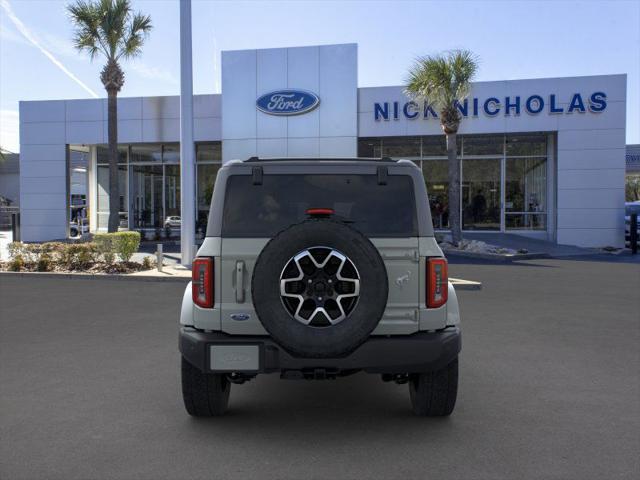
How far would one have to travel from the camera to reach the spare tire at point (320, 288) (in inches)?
148

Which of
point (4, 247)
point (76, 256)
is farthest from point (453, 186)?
point (4, 247)

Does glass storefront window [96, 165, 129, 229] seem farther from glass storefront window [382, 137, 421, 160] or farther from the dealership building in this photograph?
glass storefront window [382, 137, 421, 160]

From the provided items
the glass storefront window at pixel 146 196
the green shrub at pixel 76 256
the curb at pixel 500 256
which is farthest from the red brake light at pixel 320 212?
the glass storefront window at pixel 146 196

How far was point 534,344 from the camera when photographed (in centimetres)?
712

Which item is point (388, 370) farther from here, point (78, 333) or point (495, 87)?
point (495, 87)

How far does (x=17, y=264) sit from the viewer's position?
15.1 m

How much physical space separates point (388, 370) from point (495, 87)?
22638 millimetres

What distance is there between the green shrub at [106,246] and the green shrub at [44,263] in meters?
1.20

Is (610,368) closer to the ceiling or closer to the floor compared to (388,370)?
closer to the floor

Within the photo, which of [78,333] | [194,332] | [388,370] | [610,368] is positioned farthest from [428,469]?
[78,333]

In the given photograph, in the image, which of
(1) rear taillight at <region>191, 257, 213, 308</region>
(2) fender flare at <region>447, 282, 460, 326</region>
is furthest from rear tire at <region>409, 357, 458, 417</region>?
(1) rear taillight at <region>191, 257, 213, 308</region>

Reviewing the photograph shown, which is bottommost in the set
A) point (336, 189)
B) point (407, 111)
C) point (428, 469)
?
point (428, 469)

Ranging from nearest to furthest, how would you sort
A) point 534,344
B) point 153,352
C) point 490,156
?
point 153,352 → point 534,344 → point 490,156

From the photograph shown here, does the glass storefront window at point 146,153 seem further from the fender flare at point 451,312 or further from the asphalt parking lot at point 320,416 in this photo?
the fender flare at point 451,312
